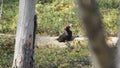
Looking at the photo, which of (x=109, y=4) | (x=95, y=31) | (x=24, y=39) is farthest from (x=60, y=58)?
(x=109, y=4)

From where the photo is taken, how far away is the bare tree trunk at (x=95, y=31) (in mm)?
1322

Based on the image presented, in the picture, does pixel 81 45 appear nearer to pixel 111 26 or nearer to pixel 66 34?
pixel 66 34

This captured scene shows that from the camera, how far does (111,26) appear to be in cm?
1933

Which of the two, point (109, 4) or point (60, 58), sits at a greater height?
point (109, 4)

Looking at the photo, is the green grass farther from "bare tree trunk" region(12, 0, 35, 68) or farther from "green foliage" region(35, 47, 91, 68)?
"bare tree trunk" region(12, 0, 35, 68)

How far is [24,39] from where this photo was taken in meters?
9.95

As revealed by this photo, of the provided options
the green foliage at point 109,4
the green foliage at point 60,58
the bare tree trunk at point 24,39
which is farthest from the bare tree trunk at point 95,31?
the green foliage at point 109,4

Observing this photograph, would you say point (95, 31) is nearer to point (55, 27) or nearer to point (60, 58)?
point (60, 58)

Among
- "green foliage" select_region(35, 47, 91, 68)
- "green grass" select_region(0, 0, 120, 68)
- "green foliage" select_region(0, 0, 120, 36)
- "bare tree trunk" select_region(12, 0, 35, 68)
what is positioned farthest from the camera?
"green foliage" select_region(0, 0, 120, 36)

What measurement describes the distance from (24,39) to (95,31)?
8678 mm

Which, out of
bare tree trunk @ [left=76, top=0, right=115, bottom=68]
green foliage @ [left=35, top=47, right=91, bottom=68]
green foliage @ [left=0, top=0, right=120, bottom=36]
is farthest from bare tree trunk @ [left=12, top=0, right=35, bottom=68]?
bare tree trunk @ [left=76, top=0, right=115, bottom=68]

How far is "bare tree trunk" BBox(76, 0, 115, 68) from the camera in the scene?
132cm

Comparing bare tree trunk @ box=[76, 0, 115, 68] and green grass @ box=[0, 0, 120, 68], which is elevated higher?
bare tree trunk @ box=[76, 0, 115, 68]

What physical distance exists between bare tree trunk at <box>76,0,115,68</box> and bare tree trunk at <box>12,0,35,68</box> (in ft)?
27.3
